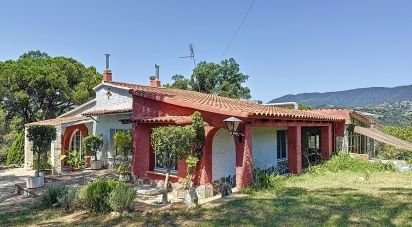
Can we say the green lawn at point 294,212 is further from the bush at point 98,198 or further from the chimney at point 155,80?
the chimney at point 155,80

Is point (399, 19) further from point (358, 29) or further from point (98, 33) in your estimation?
point (98, 33)

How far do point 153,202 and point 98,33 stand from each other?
2005cm

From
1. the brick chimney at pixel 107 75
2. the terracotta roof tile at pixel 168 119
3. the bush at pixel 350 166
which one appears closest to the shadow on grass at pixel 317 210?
the terracotta roof tile at pixel 168 119

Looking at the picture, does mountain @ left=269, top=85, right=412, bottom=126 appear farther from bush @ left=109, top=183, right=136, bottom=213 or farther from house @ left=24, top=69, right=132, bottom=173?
bush @ left=109, top=183, right=136, bottom=213

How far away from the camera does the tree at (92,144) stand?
1041 inches

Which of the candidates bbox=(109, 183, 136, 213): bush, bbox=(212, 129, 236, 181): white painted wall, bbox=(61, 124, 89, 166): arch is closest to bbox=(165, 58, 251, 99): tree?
bbox=(61, 124, 89, 166): arch

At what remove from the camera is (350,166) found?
24.3 meters

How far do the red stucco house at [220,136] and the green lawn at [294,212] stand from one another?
263cm

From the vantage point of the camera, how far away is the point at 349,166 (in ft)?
79.7

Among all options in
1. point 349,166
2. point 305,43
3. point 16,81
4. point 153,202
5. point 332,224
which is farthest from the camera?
point 16,81

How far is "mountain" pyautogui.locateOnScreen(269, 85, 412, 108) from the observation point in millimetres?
132250

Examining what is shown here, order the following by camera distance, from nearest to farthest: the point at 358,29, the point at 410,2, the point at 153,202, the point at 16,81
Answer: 1. the point at 153,202
2. the point at 410,2
3. the point at 358,29
4. the point at 16,81

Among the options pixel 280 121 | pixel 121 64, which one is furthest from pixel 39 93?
pixel 280 121

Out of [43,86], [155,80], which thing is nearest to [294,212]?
[155,80]
